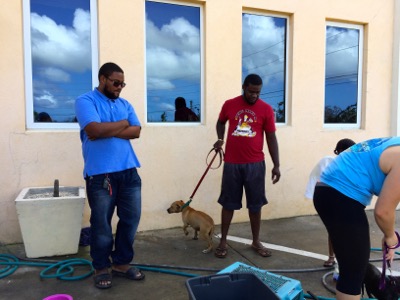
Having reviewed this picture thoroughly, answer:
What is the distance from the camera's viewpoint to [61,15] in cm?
433

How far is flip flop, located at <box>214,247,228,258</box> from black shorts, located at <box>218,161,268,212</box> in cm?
46

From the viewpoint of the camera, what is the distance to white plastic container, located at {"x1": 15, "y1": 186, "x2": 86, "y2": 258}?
3668mm

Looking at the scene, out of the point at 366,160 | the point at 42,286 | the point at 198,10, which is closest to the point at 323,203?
the point at 366,160

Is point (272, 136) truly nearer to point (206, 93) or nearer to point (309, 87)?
point (206, 93)

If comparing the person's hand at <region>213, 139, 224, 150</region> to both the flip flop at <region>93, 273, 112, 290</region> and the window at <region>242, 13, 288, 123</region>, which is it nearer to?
the window at <region>242, 13, 288, 123</region>

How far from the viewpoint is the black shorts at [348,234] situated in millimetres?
2107

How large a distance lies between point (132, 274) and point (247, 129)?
1906 mm

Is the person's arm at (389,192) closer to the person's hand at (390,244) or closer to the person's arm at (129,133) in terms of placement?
the person's hand at (390,244)

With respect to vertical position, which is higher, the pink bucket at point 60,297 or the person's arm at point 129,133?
the person's arm at point 129,133

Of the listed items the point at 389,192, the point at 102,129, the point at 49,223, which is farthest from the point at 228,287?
the point at 49,223

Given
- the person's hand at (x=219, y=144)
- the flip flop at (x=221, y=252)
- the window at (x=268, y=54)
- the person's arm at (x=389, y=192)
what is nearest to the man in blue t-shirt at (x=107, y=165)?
the flip flop at (x=221, y=252)

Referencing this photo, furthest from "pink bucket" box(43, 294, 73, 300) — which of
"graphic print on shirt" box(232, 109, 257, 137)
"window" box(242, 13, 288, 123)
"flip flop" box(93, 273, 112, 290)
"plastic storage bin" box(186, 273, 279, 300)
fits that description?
"window" box(242, 13, 288, 123)

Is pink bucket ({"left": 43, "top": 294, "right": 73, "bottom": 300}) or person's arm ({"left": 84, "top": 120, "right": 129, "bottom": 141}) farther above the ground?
person's arm ({"left": 84, "top": 120, "right": 129, "bottom": 141})

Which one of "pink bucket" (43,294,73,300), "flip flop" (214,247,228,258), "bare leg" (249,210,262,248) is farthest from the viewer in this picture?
"bare leg" (249,210,262,248)
